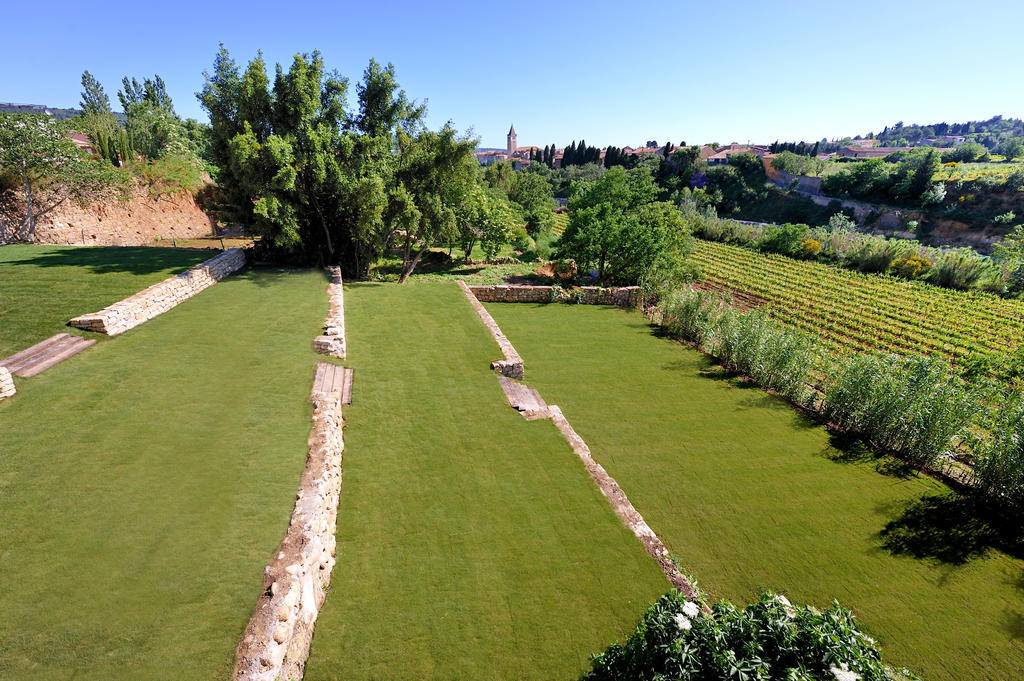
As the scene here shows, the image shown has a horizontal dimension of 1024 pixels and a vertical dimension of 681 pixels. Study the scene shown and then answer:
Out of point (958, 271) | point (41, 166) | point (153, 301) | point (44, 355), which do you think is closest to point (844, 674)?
point (44, 355)

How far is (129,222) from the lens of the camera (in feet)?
74.5

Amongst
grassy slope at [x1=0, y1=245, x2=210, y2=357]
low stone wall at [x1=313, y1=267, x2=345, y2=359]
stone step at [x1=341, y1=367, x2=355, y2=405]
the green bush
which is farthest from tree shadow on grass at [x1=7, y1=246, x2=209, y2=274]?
the green bush

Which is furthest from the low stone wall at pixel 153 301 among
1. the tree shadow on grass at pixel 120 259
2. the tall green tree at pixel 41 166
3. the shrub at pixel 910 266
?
the shrub at pixel 910 266

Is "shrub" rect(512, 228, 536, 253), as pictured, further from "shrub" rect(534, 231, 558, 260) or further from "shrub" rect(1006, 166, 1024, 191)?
"shrub" rect(1006, 166, 1024, 191)

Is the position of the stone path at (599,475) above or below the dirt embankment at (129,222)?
below

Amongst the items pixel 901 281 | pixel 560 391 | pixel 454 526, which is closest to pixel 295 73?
pixel 560 391

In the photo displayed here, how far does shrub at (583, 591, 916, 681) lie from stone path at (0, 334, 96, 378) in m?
11.2

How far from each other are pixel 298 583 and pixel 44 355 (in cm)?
827

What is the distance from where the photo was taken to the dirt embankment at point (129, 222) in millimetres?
19000

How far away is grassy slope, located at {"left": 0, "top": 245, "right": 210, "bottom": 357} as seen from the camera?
926 cm

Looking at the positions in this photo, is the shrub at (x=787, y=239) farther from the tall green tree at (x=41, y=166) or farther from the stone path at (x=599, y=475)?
the tall green tree at (x=41, y=166)

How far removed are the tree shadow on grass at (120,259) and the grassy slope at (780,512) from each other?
45.1 ft

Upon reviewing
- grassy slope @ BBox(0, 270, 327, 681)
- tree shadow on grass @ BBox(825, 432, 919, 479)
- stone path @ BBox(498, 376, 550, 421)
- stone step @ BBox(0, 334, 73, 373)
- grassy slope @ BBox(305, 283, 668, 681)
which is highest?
stone step @ BBox(0, 334, 73, 373)

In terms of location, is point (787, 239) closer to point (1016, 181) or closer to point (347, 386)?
point (1016, 181)
